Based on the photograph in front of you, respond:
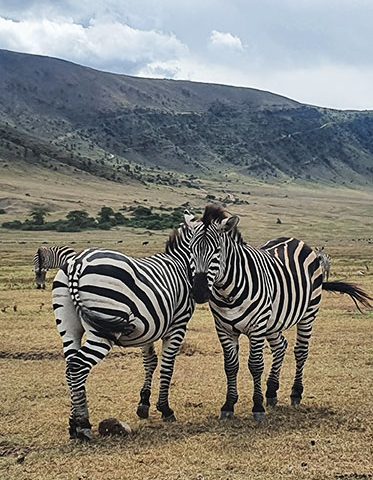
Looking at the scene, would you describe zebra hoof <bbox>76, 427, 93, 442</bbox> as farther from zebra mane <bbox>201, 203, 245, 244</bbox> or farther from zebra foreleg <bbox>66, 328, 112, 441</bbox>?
zebra mane <bbox>201, 203, 245, 244</bbox>

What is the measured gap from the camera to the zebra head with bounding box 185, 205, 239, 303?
26.7 ft

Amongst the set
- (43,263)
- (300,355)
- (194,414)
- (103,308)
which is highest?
(103,308)

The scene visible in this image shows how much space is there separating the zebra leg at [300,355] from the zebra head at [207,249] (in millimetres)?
2498

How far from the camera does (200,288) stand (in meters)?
8.08

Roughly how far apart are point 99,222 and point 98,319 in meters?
56.2

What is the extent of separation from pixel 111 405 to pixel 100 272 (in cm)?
288

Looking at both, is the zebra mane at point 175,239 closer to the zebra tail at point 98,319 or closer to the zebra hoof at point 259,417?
the zebra tail at point 98,319

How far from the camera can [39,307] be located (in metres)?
20.0

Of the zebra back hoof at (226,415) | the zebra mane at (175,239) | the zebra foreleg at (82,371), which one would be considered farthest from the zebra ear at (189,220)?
the zebra back hoof at (226,415)

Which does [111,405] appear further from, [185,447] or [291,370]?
[291,370]

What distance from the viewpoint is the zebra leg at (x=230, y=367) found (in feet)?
29.0

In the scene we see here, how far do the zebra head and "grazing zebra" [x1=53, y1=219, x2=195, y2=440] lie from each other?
1.85 feet

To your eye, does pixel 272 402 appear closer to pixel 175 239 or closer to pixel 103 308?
pixel 175 239

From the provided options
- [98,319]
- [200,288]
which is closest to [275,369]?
[200,288]
